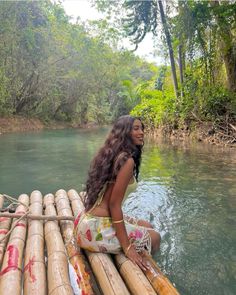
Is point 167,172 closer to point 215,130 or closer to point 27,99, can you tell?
point 215,130

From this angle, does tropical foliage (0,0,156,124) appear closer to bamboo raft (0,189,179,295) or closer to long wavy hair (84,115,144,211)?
bamboo raft (0,189,179,295)

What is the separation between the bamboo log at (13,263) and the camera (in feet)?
7.09

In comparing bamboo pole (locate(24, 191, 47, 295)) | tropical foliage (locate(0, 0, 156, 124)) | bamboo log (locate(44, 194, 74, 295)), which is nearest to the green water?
bamboo log (locate(44, 194, 74, 295))

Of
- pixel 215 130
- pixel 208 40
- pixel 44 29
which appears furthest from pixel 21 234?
Answer: pixel 44 29

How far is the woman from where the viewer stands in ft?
8.13

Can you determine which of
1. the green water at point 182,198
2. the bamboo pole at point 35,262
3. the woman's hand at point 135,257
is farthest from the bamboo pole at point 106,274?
the green water at point 182,198

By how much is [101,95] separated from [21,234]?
37.1 metres

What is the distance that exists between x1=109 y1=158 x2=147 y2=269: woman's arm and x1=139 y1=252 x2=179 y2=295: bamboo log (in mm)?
65

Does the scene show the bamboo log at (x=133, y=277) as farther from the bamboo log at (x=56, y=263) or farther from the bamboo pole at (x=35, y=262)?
the bamboo pole at (x=35, y=262)

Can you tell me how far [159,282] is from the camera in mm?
2207

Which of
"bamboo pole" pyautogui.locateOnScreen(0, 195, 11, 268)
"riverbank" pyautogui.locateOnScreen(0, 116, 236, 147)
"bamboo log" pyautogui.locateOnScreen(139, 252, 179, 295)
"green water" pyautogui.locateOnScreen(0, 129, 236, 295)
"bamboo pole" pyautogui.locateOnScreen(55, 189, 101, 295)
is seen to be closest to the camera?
"bamboo log" pyautogui.locateOnScreen(139, 252, 179, 295)

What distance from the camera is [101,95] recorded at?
39625 millimetres

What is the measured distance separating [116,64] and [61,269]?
113 feet

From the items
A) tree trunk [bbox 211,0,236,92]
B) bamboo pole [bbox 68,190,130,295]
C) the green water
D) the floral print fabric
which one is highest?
tree trunk [bbox 211,0,236,92]
